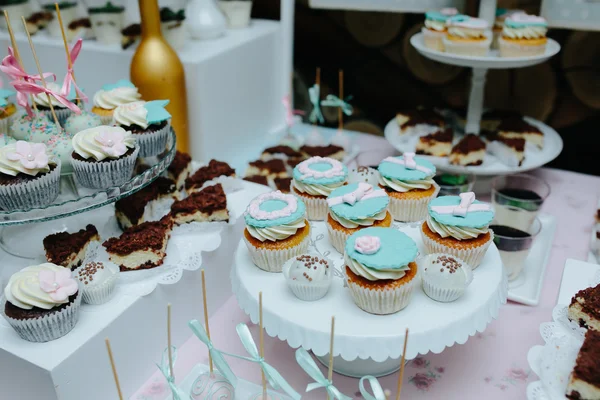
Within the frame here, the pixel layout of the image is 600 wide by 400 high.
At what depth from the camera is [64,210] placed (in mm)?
1547

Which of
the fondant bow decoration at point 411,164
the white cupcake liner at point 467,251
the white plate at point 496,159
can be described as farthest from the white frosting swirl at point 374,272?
the white plate at point 496,159

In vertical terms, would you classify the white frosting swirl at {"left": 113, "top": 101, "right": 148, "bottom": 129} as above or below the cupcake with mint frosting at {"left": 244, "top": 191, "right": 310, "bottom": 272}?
above

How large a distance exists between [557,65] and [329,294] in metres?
1.90

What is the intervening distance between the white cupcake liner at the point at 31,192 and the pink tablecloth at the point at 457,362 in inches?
23.8

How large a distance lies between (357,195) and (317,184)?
0.61 ft

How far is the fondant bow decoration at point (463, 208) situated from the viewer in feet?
5.08

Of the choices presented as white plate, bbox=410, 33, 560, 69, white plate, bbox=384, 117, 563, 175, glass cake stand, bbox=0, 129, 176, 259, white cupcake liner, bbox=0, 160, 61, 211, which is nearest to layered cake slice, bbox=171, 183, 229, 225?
glass cake stand, bbox=0, 129, 176, 259

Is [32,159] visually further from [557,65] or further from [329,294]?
[557,65]

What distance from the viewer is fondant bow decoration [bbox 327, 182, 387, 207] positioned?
62.6 inches

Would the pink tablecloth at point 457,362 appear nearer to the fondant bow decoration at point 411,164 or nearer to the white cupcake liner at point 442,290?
the white cupcake liner at point 442,290

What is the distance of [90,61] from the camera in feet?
8.57

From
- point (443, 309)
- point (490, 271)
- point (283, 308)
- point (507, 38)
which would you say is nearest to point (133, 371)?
point (283, 308)

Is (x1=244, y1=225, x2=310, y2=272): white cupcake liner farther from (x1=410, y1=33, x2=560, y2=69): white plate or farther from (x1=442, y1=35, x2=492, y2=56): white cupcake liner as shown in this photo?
(x1=442, y1=35, x2=492, y2=56): white cupcake liner

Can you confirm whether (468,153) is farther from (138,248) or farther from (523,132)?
(138,248)
